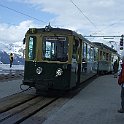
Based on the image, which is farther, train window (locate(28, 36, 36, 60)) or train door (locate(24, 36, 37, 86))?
train window (locate(28, 36, 36, 60))

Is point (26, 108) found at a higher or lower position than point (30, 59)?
lower

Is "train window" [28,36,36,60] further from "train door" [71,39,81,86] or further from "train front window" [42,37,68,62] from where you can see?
"train door" [71,39,81,86]

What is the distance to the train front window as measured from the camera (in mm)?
16953

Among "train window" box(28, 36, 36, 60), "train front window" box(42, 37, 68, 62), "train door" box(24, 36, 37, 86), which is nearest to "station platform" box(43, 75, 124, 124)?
"train front window" box(42, 37, 68, 62)

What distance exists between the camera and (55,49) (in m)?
17.0

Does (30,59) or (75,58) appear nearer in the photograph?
(30,59)

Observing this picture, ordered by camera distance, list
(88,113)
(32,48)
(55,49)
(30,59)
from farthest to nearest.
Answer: (32,48) < (30,59) < (55,49) < (88,113)

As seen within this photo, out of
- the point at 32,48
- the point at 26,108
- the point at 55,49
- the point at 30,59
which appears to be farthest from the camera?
the point at 32,48

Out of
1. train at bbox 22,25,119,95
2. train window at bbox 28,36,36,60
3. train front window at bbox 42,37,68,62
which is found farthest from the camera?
train window at bbox 28,36,36,60

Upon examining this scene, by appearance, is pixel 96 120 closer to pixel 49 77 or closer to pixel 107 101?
pixel 107 101

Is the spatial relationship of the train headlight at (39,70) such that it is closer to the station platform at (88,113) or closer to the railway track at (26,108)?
the railway track at (26,108)

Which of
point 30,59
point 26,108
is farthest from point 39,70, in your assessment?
point 26,108

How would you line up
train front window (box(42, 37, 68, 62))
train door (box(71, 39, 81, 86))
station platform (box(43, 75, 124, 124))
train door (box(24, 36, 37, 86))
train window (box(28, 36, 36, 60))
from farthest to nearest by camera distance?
train door (box(71, 39, 81, 86)) < train window (box(28, 36, 36, 60)) < train door (box(24, 36, 37, 86)) < train front window (box(42, 37, 68, 62)) < station platform (box(43, 75, 124, 124))

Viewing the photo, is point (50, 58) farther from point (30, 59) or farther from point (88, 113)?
point (88, 113)
